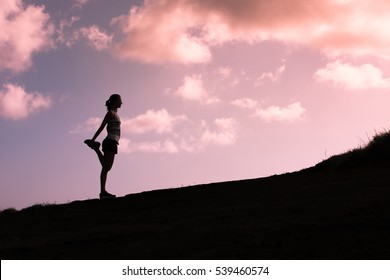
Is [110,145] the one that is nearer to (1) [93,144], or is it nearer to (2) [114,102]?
(1) [93,144]

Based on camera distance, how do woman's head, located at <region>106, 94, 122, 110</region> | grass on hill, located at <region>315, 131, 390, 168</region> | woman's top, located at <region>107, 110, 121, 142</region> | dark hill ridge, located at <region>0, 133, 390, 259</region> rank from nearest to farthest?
dark hill ridge, located at <region>0, 133, 390, 259</region>
woman's top, located at <region>107, 110, 121, 142</region>
woman's head, located at <region>106, 94, 122, 110</region>
grass on hill, located at <region>315, 131, 390, 168</region>

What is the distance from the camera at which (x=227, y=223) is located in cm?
627

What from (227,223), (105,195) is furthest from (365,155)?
(227,223)

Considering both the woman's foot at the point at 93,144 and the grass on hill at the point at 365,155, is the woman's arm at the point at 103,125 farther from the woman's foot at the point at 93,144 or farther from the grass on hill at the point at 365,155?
the grass on hill at the point at 365,155

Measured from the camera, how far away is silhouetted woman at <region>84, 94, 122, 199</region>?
9.83 m

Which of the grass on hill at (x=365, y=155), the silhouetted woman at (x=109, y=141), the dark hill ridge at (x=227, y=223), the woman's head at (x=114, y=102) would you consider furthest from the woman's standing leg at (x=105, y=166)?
the grass on hill at (x=365, y=155)

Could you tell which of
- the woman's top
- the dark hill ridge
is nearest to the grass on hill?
the dark hill ridge

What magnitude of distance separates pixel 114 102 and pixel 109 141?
2.57 feet

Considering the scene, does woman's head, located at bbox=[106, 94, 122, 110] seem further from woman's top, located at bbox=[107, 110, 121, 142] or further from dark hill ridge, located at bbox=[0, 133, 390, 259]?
dark hill ridge, located at bbox=[0, 133, 390, 259]

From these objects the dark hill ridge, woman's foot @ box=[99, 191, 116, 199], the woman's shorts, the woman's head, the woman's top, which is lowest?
the dark hill ridge

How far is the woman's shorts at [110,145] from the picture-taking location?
386 inches

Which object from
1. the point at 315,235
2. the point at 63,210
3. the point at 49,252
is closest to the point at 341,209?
the point at 315,235

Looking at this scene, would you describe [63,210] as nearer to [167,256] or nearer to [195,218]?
[195,218]

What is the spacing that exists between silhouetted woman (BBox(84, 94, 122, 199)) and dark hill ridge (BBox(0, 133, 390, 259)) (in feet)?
1.87
